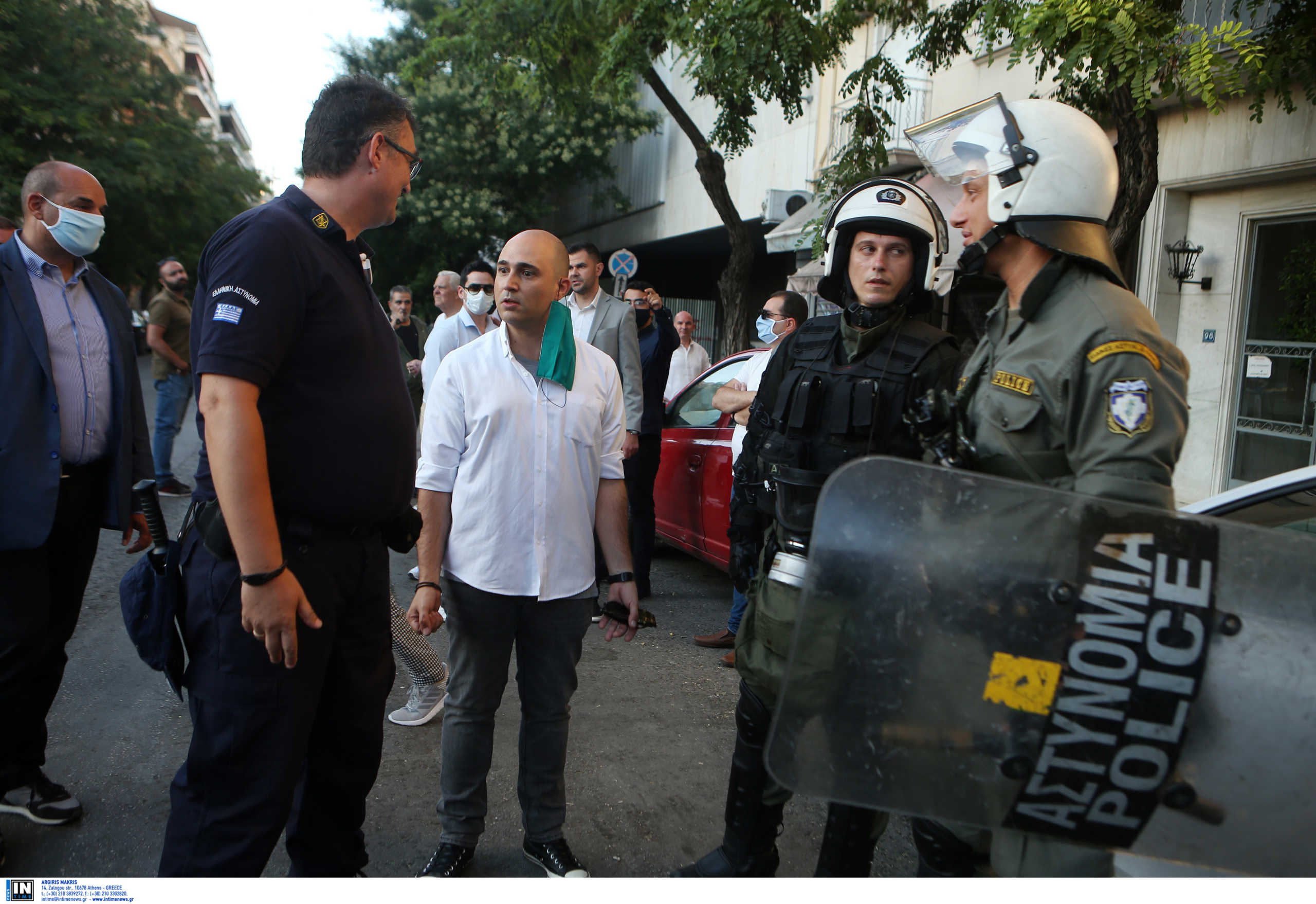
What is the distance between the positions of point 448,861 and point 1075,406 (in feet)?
6.43

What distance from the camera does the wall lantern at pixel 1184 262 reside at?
8391 millimetres

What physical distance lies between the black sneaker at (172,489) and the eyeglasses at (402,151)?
6292mm

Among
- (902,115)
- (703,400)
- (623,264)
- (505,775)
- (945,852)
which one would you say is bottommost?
(505,775)

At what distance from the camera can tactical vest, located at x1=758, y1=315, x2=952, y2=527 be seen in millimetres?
2396

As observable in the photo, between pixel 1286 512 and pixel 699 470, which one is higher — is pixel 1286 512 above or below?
above

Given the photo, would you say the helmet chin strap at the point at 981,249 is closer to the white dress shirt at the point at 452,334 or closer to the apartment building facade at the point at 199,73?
the white dress shirt at the point at 452,334

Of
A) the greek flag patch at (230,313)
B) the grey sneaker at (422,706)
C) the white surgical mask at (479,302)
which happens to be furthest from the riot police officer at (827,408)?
the white surgical mask at (479,302)

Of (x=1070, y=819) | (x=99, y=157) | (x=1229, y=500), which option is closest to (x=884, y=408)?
(x=1229, y=500)

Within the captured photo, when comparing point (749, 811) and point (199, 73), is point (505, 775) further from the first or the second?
point (199, 73)

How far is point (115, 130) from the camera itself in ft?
65.4

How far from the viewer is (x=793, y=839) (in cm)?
289

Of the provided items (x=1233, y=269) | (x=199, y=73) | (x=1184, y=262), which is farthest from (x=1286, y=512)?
(x=199, y=73)

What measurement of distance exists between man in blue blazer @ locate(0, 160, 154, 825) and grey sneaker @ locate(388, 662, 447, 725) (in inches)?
44.6

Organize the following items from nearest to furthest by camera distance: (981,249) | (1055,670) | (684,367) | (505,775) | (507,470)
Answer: (1055,670) < (981,249) < (507,470) < (505,775) < (684,367)
